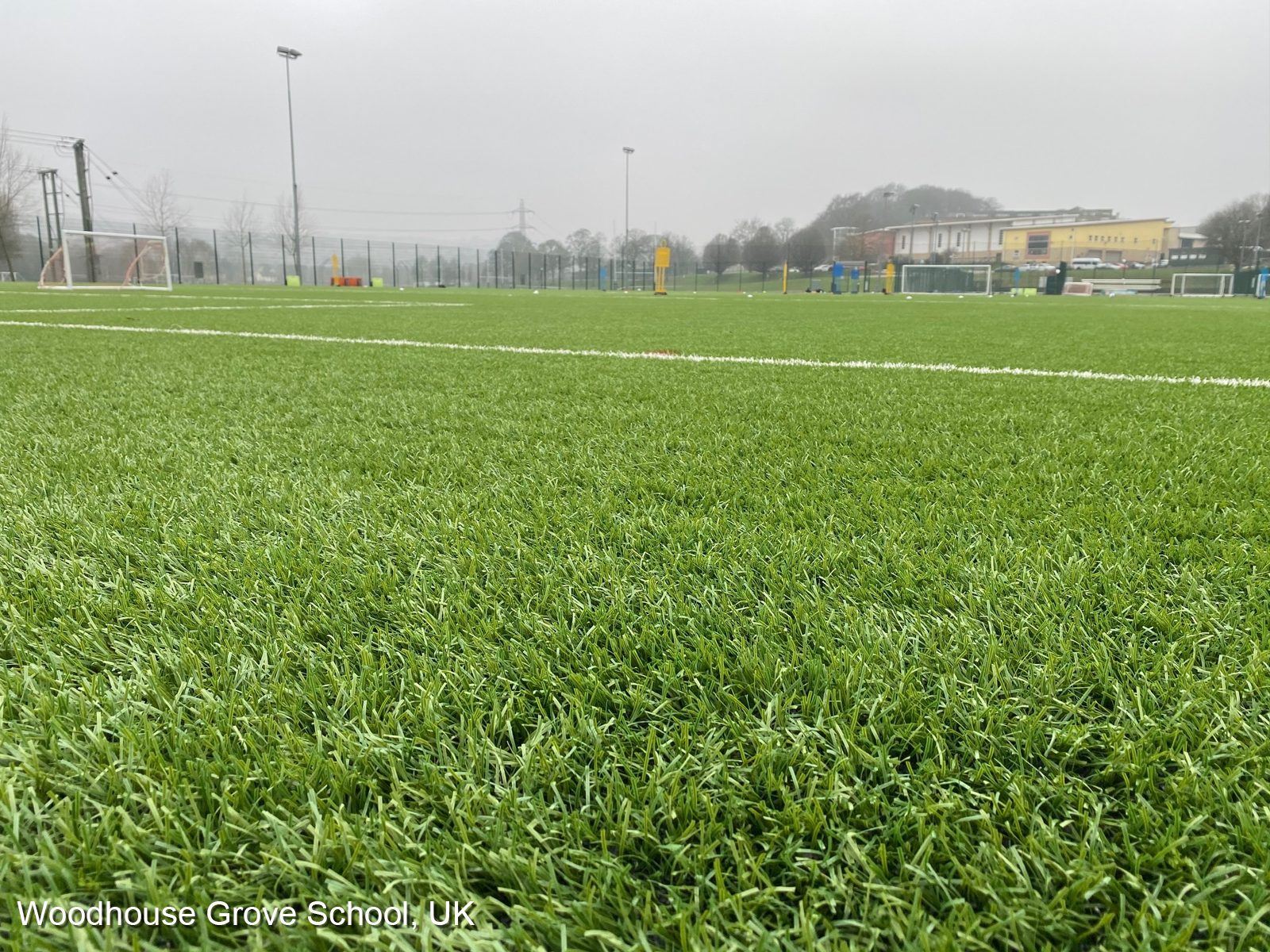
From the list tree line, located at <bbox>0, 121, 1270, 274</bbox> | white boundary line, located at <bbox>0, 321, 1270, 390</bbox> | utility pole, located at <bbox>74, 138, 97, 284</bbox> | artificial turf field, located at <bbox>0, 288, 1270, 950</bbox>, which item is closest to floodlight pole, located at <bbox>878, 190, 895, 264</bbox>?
tree line, located at <bbox>0, 121, 1270, 274</bbox>

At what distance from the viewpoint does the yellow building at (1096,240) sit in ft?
218

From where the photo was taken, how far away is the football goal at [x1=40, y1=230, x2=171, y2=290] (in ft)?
61.2

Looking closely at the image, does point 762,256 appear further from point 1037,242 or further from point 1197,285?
point 1037,242

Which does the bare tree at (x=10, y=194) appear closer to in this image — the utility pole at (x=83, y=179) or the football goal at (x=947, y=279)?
the utility pole at (x=83, y=179)

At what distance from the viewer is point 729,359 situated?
439cm

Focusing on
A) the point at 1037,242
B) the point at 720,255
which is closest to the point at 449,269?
the point at 720,255

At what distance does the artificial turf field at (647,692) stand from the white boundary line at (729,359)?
183 cm

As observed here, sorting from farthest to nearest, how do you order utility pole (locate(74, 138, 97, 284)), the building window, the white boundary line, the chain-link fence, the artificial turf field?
1. the building window
2. the chain-link fence
3. utility pole (locate(74, 138, 97, 284))
4. the white boundary line
5. the artificial turf field

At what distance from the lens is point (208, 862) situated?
0.62 m

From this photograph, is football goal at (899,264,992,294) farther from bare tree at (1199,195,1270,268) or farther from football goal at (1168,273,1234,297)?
bare tree at (1199,195,1270,268)

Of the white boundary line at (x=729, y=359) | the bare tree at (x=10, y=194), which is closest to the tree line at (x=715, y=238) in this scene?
the bare tree at (x=10, y=194)

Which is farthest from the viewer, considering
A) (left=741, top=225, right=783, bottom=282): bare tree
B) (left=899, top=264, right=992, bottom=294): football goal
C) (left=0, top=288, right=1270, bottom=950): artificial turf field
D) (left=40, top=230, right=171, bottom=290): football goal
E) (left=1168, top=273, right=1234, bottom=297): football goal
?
(left=741, top=225, right=783, bottom=282): bare tree

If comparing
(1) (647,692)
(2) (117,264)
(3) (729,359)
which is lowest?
(1) (647,692)

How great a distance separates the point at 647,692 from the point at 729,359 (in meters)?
3.67
